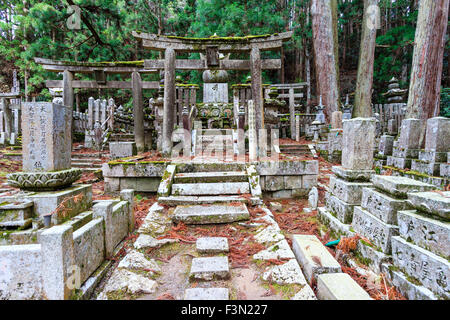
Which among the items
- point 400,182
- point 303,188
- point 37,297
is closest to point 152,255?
point 37,297

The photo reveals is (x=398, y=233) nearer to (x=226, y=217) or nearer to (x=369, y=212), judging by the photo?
(x=369, y=212)

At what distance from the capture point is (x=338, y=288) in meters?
1.96

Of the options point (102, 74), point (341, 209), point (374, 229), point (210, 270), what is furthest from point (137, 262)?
point (102, 74)

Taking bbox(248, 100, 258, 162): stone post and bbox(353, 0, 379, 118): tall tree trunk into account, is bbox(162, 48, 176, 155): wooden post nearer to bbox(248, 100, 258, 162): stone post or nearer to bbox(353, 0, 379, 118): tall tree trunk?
bbox(248, 100, 258, 162): stone post

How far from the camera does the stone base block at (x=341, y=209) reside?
3.31 metres

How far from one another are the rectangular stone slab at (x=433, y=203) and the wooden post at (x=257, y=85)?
4.61m

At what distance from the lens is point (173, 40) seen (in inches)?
253

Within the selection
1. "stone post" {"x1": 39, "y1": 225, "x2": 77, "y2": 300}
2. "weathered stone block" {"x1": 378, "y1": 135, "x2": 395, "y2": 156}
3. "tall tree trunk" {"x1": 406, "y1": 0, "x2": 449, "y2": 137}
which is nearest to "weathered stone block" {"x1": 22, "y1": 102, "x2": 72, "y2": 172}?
"stone post" {"x1": 39, "y1": 225, "x2": 77, "y2": 300}

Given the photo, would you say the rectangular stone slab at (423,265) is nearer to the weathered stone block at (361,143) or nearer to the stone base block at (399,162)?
the weathered stone block at (361,143)

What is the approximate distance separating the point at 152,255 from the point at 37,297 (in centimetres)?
123

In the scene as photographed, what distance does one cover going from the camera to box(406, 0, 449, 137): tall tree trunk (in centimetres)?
721

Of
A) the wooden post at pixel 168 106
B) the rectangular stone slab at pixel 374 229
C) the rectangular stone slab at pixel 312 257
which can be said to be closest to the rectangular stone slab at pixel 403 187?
the rectangular stone slab at pixel 374 229

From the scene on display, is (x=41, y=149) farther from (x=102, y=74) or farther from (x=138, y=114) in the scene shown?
(x=102, y=74)

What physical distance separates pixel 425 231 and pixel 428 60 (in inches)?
315
